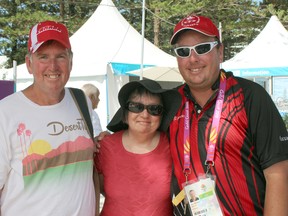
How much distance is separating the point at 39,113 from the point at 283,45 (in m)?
12.6

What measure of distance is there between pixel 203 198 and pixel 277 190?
0.40 m

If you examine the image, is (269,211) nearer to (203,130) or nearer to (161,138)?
(203,130)

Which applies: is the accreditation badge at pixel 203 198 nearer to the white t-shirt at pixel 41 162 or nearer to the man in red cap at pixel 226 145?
the man in red cap at pixel 226 145

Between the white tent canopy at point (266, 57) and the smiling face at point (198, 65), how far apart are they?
1008 cm

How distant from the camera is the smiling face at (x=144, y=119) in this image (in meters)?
2.58

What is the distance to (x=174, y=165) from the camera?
8.14ft

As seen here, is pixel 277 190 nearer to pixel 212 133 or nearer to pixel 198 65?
pixel 212 133

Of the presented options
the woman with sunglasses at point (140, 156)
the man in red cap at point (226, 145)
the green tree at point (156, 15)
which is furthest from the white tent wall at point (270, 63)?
Result: the man in red cap at point (226, 145)

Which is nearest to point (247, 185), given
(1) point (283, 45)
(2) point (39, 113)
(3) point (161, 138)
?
(3) point (161, 138)

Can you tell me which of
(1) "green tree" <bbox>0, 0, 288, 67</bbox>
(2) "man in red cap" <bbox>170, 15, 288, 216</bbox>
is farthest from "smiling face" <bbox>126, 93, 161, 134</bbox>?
(1) "green tree" <bbox>0, 0, 288, 67</bbox>

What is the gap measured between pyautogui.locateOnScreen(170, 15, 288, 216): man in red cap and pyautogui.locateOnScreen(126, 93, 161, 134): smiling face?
8.9 inches

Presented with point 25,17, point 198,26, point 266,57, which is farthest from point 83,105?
point 25,17

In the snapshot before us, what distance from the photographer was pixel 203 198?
2262mm

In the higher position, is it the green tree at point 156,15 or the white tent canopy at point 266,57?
the green tree at point 156,15
